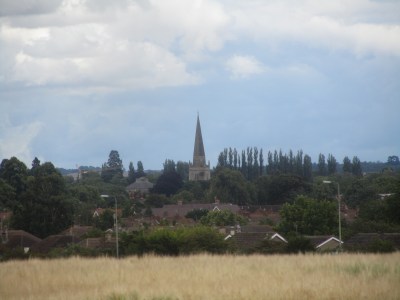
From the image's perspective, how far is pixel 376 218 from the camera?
78.8 m

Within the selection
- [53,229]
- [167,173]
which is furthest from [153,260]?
[167,173]

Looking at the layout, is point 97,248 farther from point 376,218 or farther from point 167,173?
point 167,173

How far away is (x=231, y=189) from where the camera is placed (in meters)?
147

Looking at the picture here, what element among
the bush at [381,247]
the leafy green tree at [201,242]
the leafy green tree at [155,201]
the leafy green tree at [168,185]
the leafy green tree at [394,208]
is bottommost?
the bush at [381,247]

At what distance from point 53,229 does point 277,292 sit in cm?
6409

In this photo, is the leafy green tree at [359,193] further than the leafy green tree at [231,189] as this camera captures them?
No

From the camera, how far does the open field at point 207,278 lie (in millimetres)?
25234

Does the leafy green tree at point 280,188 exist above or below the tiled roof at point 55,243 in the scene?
above

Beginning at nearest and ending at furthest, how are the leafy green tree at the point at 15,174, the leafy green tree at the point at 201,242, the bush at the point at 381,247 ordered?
the bush at the point at 381,247 < the leafy green tree at the point at 201,242 < the leafy green tree at the point at 15,174

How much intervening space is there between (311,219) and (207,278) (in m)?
45.6

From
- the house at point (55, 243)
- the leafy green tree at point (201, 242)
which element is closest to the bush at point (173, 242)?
the leafy green tree at point (201, 242)

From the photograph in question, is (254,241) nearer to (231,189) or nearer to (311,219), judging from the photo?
(311,219)

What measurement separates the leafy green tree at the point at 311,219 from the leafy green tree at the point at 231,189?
68.1 meters

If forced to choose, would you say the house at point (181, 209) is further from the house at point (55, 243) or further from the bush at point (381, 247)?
the bush at point (381, 247)
